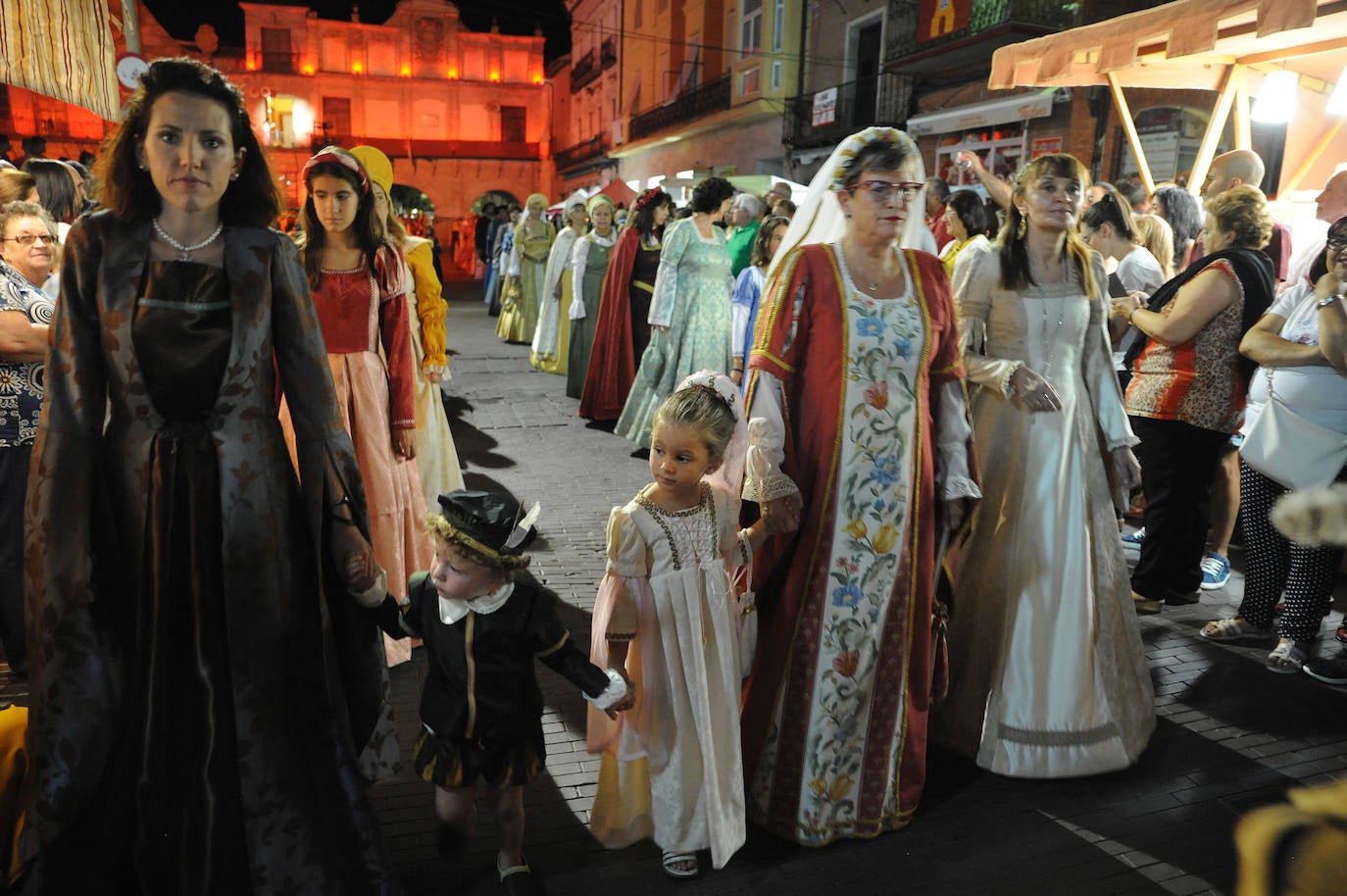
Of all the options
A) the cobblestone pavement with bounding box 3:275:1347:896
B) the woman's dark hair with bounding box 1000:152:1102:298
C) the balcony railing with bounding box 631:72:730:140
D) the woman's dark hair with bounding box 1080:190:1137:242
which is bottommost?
the cobblestone pavement with bounding box 3:275:1347:896

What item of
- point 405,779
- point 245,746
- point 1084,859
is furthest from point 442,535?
point 1084,859

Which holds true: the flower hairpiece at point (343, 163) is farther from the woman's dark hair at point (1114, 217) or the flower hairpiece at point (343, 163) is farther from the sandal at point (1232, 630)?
the sandal at point (1232, 630)

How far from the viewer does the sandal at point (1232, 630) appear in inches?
161

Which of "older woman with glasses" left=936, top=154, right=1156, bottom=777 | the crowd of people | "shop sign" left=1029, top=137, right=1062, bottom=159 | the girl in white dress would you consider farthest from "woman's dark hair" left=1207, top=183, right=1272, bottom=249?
"shop sign" left=1029, top=137, right=1062, bottom=159

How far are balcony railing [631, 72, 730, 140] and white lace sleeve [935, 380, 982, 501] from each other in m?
22.2

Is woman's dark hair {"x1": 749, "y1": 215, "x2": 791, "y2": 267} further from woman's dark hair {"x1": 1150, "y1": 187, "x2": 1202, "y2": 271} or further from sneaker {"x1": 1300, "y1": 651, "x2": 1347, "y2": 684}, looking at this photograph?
sneaker {"x1": 1300, "y1": 651, "x2": 1347, "y2": 684}

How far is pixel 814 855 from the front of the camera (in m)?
2.54

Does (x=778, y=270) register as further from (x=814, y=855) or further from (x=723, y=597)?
(x=814, y=855)

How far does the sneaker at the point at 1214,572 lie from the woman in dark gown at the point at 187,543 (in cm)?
425

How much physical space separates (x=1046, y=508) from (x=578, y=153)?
132 ft

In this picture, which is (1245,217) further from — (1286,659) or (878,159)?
(878,159)

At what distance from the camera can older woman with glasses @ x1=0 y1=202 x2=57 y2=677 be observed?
3.08 meters

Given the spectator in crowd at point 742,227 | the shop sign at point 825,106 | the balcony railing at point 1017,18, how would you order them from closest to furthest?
1. the spectator in crowd at point 742,227
2. the balcony railing at point 1017,18
3. the shop sign at point 825,106

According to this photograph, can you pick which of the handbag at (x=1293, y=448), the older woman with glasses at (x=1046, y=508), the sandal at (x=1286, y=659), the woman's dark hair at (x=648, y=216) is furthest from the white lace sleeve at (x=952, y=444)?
the woman's dark hair at (x=648, y=216)
